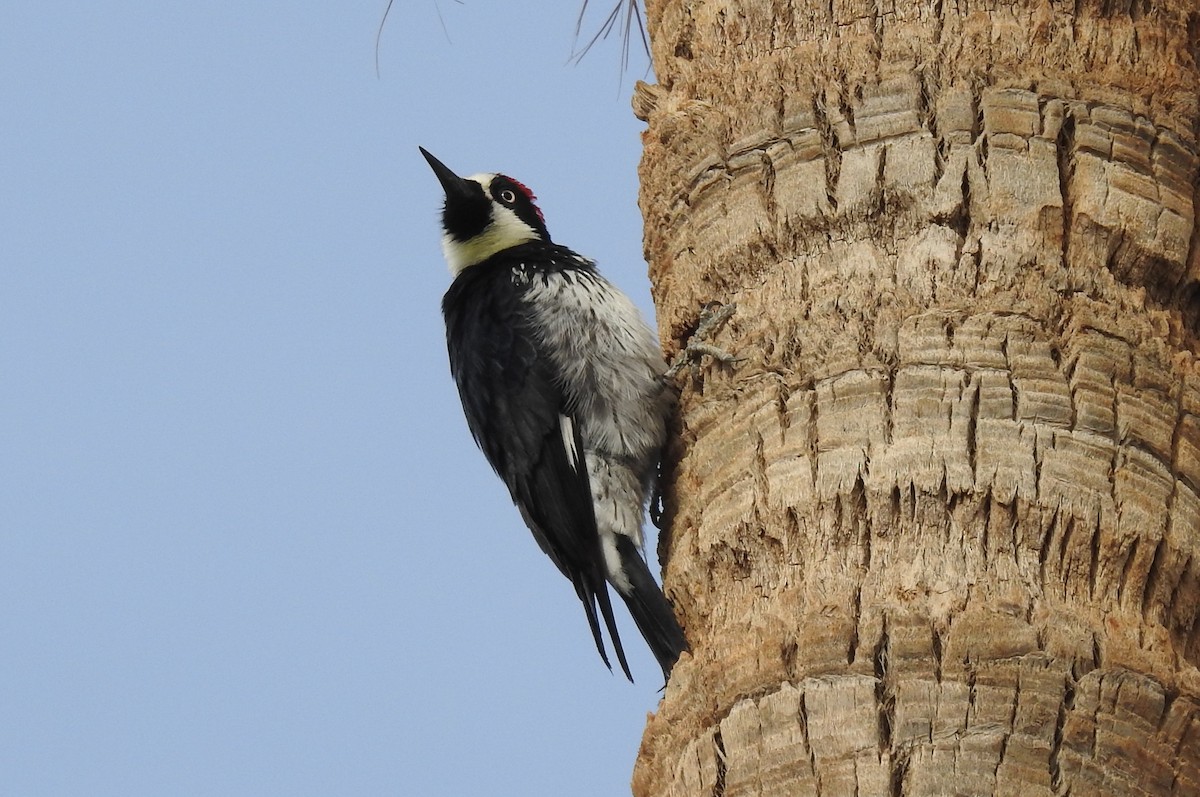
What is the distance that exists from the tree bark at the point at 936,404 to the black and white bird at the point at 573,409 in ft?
1.36

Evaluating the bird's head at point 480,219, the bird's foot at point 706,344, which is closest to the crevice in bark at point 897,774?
the bird's foot at point 706,344

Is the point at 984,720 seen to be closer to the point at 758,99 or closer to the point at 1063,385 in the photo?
the point at 1063,385

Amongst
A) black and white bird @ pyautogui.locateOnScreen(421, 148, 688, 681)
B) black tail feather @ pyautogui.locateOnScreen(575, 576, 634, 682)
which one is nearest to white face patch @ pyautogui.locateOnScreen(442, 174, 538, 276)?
black and white bird @ pyautogui.locateOnScreen(421, 148, 688, 681)

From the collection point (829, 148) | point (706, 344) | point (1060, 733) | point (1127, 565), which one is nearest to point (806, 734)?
point (1060, 733)

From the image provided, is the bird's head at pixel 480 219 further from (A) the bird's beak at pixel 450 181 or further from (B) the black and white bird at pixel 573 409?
(B) the black and white bird at pixel 573 409

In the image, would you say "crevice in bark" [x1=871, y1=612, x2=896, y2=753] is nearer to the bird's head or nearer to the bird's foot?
the bird's foot

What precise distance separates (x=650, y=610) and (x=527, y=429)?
0.69m

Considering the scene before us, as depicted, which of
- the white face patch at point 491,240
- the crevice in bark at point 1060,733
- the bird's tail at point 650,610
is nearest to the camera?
the crevice in bark at point 1060,733

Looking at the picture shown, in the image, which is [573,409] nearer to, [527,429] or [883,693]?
[527,429]

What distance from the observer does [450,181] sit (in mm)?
5938

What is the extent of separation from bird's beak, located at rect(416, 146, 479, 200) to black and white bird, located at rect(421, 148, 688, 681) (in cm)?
66

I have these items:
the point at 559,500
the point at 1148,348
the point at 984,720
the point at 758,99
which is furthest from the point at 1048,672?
the point at 559,500

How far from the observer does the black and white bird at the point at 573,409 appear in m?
4.43

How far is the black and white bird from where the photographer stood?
14.5 ft
